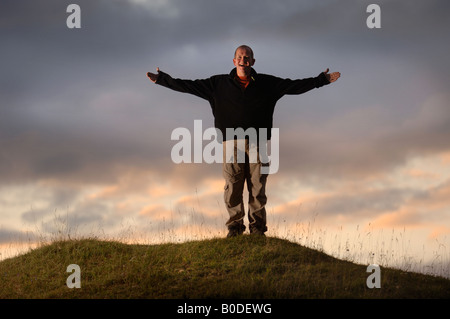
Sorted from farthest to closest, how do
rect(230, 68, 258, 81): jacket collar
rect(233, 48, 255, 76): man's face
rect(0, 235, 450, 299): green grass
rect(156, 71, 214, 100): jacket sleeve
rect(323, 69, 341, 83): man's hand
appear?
rect(156, 71, 214, 100): jacket sleeve, rect(230, 68, 258, 81): jacket collar, rect(323, 69, 341, 83): man's hand, rect(233, 48, 255, 76): man's face, rect(0, 235, 450, 299): green grass

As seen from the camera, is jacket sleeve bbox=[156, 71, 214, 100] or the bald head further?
jacket sleeve bbox=[156, 71, 214, 100]

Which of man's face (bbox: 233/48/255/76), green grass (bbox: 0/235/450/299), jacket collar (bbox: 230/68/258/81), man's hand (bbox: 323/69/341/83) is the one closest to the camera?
green grass (bbox: 0/235/450/299)

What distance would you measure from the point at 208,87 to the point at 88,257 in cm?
482

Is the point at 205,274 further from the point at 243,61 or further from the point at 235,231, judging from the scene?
the point at 243,61

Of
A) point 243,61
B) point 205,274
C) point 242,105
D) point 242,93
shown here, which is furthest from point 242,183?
point 243,61

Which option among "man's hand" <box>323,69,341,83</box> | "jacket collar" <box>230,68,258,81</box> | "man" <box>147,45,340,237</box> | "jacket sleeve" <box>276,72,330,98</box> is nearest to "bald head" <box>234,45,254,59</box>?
"man" <box>147,45,340,237</box>

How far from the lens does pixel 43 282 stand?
32.5 feet

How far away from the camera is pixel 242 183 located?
33.5 feet

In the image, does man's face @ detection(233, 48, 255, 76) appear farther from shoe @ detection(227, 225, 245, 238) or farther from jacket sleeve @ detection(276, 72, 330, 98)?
shoe @ detection(227, 225, 245, 238)

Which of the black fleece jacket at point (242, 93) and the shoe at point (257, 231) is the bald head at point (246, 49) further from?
the shoe at point (257, 231)

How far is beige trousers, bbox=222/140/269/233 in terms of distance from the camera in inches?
393

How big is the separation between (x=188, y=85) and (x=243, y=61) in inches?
54.0
